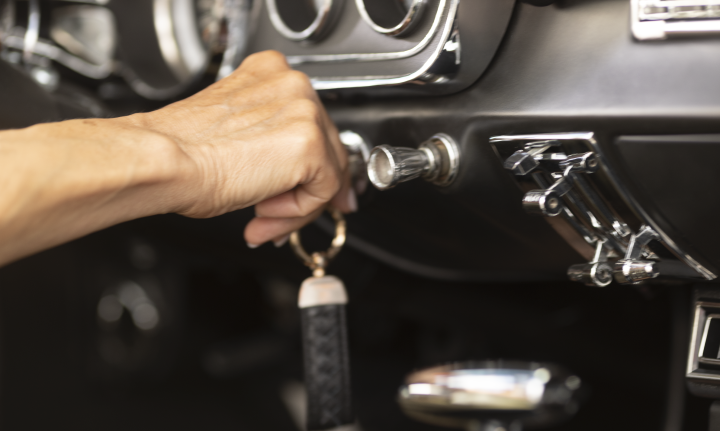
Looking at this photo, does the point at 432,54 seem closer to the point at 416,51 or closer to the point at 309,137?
the point at 416,51

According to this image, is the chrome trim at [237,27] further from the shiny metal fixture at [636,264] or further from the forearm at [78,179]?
the shiny metal fixture at [636,264]

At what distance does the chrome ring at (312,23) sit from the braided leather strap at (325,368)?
279 mm

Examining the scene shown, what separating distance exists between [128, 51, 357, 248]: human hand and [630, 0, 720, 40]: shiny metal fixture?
266 millimetres

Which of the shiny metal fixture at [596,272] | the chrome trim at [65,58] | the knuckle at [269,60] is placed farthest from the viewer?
the chrome trim at [65,58]

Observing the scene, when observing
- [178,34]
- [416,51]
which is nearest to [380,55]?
[416,51]

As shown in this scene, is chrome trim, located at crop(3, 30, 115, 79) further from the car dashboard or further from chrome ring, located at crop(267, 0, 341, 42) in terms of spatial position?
chrome ring, located at crop(267, 0, 341, 42)

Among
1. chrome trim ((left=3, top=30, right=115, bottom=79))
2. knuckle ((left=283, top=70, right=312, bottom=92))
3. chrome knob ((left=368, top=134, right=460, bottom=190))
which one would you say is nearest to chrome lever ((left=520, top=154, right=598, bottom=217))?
chrome knob ((left=368, top=134, right=460, bottom=190))

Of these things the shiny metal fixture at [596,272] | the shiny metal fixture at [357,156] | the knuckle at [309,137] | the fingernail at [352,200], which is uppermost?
the knuckle at [309,137]

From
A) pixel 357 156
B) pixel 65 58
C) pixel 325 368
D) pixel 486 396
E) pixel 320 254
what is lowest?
pixel 486 396

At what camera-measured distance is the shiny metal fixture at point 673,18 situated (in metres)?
0.42

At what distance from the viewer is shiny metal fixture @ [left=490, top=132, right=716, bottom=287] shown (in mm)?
485

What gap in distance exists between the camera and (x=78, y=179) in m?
0.45

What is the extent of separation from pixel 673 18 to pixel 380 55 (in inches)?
9.9

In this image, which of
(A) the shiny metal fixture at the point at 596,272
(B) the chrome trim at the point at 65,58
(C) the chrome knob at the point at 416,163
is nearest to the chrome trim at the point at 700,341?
(A) the shiny metal fixture at the point at 596,272
